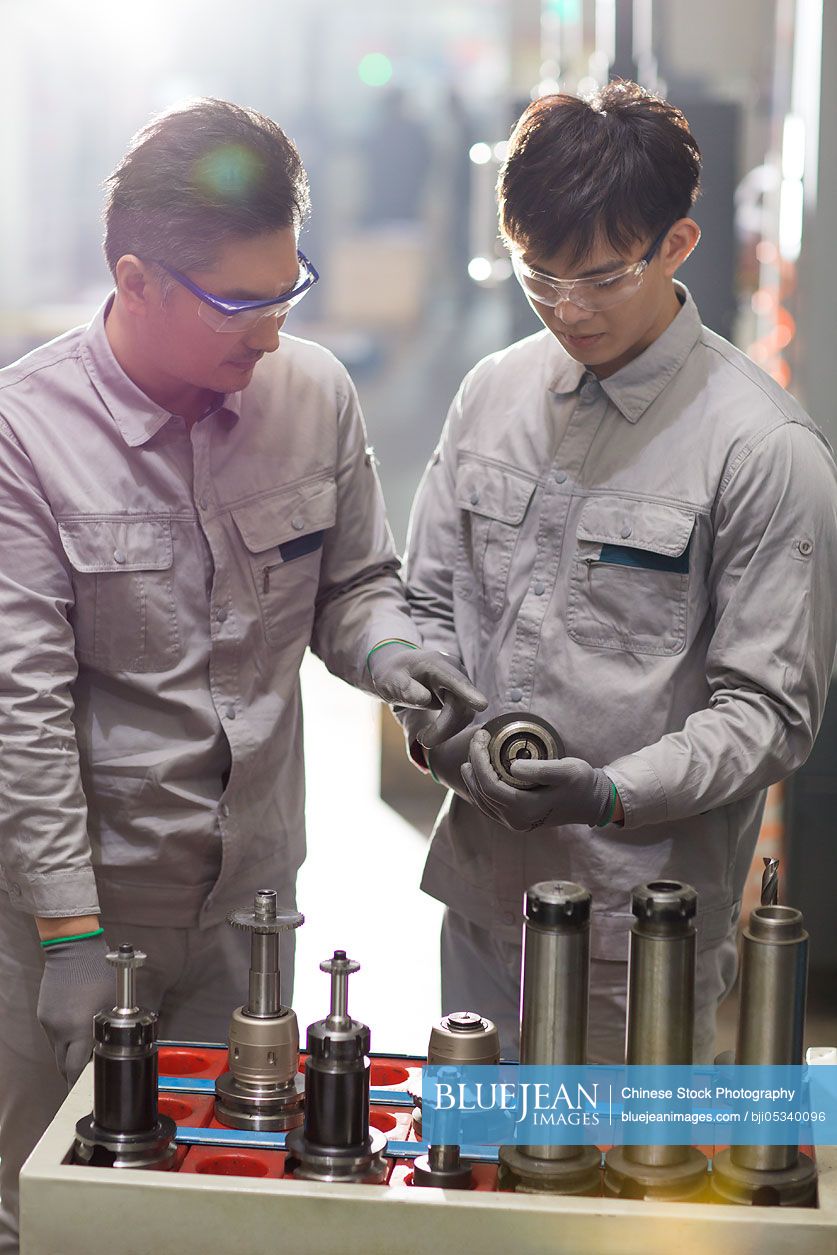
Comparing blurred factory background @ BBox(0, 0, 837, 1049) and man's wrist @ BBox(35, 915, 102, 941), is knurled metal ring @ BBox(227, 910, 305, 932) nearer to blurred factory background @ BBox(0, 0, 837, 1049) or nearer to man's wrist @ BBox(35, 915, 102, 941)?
man's wrist @ BBox(35, 915, 102, 941)

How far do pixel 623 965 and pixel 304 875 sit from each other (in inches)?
116

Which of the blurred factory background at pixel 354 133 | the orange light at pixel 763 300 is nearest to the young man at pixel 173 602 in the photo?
the orange light at pixel 763 300

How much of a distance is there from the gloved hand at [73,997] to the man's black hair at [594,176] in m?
0.96

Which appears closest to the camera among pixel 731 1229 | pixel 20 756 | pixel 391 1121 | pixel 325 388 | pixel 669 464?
pixel 731 1229

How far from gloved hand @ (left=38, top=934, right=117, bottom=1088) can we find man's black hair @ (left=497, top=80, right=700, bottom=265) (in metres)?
0.96

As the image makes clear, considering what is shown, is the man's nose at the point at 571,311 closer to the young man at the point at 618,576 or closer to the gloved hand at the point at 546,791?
the young man at the point at 618,576

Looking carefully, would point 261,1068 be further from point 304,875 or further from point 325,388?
point 304,875

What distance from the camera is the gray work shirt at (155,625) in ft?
5.41

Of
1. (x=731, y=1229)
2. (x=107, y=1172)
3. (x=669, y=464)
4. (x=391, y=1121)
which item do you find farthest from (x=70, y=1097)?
(x=669, y=464)

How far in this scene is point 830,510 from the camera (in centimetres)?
166

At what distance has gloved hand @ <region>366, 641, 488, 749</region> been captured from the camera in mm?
1687

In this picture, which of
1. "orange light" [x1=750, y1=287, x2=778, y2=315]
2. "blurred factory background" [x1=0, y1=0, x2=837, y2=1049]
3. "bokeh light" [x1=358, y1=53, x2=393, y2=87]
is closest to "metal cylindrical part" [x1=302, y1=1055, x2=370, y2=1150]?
"orange light" [x1=750, y1=287, x2=778, y2=315]

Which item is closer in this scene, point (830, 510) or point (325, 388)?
point (830, 510)

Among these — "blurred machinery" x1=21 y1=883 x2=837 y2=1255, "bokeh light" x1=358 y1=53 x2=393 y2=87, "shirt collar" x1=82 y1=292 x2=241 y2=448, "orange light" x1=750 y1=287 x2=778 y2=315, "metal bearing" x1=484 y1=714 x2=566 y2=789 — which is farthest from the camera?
"bokeh light" x1=358 y1=53 x2=393 y2=87
